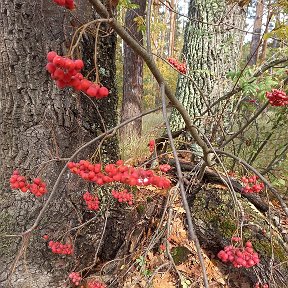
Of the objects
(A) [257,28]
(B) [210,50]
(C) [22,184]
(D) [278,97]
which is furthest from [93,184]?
(A) [257,28]

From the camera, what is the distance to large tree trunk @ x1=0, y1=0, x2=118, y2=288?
170 cm

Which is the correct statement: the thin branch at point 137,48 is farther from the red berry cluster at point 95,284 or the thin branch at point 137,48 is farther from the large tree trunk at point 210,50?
the large tree trunk at point 210,50

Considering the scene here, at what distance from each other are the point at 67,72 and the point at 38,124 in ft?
3.47

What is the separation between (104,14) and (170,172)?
209cm

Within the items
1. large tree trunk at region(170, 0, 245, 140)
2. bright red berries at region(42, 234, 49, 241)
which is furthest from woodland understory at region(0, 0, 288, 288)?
large tree trunk at region(170, 0, 245, 140)

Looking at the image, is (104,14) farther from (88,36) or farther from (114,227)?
(114,227)

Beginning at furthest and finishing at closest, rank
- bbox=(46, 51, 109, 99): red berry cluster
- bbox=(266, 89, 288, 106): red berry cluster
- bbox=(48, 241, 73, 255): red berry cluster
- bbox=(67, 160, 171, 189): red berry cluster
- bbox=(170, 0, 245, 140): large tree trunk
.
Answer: bbox=(170, 0, 245, 140): large tree trunk
bbox=(266, 89, 288, 106): red berry cluster
bbox=(48, 241, 73, 255): red berry cluster
bbox=(67, 160, 171, 189): red berry cluster
bbox=(46, 51, 109, 99): red berry cluster

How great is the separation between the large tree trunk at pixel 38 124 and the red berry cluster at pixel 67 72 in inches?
33.7

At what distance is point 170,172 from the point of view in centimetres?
286

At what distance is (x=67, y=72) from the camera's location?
34.0 inches

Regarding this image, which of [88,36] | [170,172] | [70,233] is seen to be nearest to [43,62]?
[88,36]

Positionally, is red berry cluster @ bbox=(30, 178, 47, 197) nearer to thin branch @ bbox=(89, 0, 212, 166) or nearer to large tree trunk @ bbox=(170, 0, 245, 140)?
thin branch @ bbox=(89, 0, 212, 166)

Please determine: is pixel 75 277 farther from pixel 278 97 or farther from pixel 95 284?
pixel 278 97

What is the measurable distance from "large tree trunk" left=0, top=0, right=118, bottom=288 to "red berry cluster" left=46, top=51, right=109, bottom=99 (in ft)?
2.81
